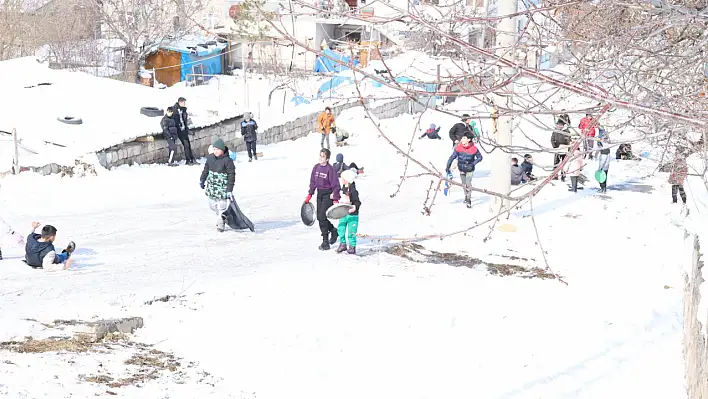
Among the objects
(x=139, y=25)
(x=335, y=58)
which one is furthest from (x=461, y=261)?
(x=139, y=25)

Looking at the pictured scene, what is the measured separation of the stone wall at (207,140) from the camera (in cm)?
2214

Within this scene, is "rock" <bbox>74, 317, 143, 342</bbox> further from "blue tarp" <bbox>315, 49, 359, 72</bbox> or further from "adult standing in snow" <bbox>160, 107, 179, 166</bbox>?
"adult standing in snow" <bbox>160, 107, 179, 166</bbox>

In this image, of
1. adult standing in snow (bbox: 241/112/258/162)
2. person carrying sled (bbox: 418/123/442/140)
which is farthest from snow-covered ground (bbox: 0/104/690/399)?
person carrying sled (bbox: 418/123/442/140)

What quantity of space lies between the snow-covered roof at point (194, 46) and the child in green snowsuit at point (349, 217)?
113 feet

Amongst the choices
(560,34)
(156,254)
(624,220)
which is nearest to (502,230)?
(624,220)

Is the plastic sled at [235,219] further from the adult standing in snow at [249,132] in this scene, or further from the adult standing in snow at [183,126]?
the adult standing in snow at [249,132]

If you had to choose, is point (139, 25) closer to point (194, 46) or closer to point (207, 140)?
point (194, 46)

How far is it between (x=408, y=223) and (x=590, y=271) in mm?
3918

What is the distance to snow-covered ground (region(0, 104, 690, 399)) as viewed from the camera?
9.26 m

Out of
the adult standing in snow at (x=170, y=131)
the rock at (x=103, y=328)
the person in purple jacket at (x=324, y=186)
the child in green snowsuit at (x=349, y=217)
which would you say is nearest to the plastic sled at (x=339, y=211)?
the child in green snowsuit at (x=349, y=217)

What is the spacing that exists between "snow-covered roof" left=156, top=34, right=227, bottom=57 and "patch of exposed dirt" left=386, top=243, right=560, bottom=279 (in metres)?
34.0

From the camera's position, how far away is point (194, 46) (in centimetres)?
4803

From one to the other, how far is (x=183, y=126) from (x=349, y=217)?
423 inches

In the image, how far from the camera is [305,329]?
10.6 metres
